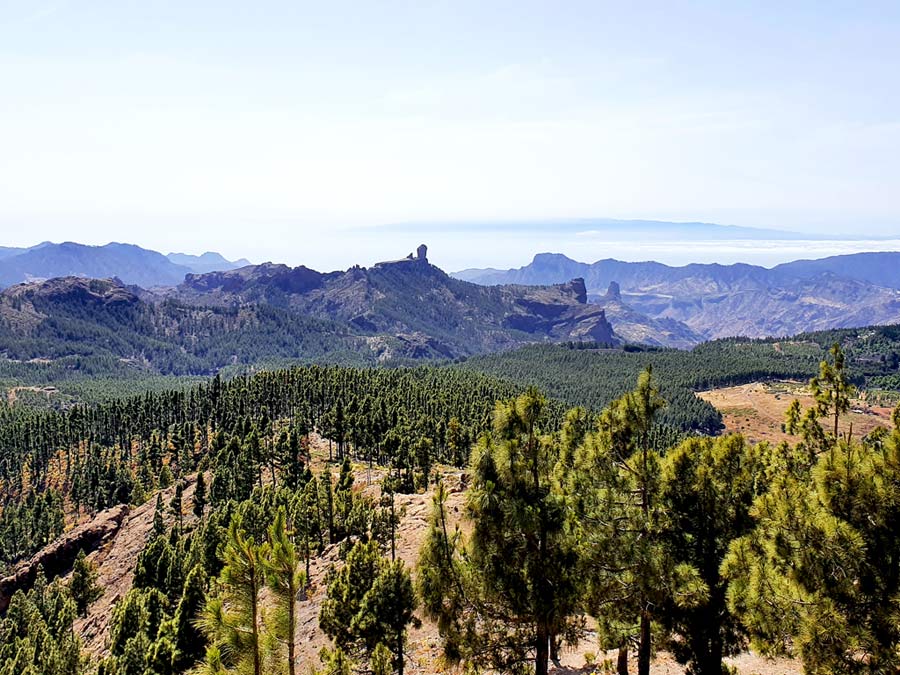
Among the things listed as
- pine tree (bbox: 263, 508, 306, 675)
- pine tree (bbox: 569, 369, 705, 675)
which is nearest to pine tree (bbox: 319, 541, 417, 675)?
pine tree (bbox: 569, 369, 705, 675)

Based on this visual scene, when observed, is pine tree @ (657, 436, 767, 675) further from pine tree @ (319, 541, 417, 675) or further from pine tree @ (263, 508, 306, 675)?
pine tree @ (319, 541, 417, 675)

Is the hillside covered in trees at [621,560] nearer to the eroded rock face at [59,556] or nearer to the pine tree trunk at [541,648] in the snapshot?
the pine tree trunk at [541,648]

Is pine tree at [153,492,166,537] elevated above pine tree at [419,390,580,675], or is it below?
below

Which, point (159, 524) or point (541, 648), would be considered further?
point (159, 524)

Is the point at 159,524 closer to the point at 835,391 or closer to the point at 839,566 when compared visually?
the point at 835,391

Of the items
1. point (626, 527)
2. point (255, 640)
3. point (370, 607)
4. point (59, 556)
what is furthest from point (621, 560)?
point (59, 556)

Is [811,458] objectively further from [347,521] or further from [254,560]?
[347,521]

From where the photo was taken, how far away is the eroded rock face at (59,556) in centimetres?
8738

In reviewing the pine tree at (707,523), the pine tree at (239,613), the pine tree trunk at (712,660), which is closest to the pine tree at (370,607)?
the pine tree trunk at (712,660)

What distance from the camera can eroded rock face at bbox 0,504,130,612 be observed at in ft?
287

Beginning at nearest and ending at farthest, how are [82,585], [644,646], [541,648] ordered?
[541,648]
[644,646]
[82,585]

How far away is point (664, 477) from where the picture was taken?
19.6 meters

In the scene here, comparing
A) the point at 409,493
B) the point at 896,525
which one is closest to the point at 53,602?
the point at 409,493

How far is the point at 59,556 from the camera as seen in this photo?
88.8m
